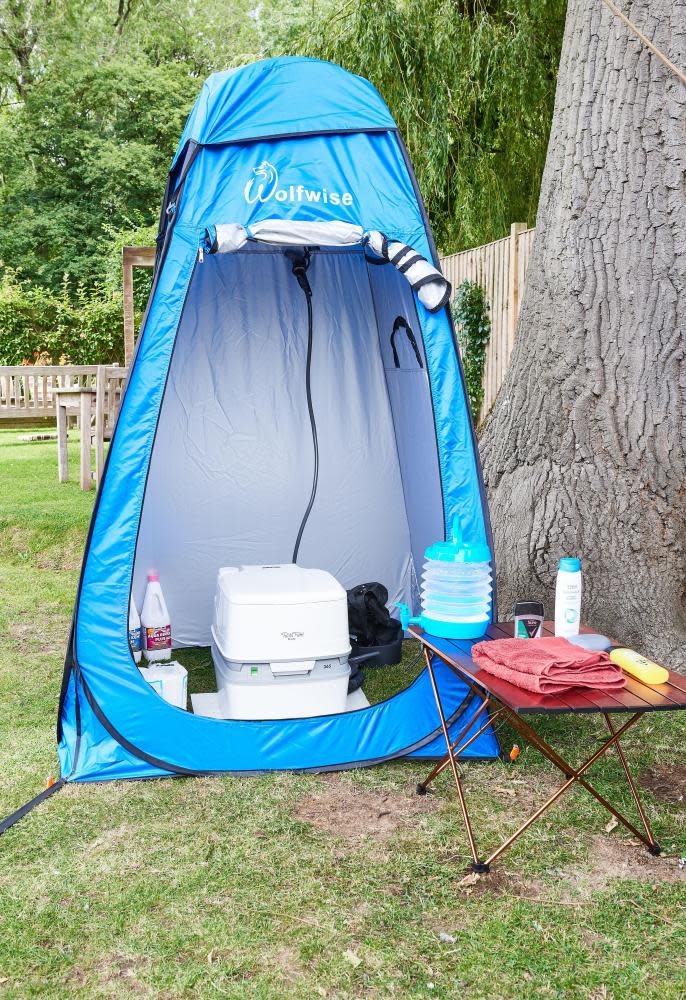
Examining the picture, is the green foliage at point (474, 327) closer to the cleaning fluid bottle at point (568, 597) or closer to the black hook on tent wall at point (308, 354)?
the black hook on tent wall at point (308, 354)

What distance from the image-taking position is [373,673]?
3576 mm

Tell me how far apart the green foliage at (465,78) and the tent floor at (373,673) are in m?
4.30

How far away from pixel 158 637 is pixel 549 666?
191 centimetres

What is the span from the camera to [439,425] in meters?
2.78

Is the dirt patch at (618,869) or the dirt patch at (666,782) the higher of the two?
the dirt patch at (666,782)

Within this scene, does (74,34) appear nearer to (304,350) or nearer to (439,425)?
(304,350)

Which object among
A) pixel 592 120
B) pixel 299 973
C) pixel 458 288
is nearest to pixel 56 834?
pixel 299 973

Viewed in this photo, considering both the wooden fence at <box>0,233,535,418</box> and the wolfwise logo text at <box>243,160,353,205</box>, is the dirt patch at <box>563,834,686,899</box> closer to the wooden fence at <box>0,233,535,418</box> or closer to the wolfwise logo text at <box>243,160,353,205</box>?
the wolfwise logo text at <box>243,160,353,205</box>

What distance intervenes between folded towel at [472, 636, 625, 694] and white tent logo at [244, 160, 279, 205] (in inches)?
57.6

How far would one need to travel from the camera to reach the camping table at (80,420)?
21.7 ft

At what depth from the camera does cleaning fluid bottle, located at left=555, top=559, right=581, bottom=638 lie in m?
2.41

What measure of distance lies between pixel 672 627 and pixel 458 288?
14.4 ft

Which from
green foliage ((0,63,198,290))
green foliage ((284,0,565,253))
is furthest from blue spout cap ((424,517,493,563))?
green foliage ((0,63,198,290))

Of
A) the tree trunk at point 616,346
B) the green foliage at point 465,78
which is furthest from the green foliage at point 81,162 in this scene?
the tree trunk at point 616,346
